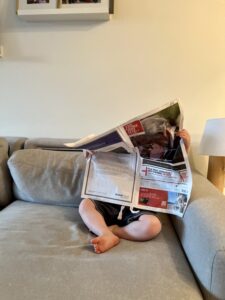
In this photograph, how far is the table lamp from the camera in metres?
1.30

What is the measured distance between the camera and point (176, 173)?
1.20 meters

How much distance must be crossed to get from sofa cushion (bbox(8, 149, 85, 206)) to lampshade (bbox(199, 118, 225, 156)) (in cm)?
58

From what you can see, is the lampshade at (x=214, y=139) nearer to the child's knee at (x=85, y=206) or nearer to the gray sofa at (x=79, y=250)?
the gray sofa at (x=79, y=250)

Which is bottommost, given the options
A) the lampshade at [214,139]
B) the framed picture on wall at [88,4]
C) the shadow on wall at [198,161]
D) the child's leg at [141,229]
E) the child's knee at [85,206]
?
the child's leg at [141,229]

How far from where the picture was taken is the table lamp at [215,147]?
1.30 metres

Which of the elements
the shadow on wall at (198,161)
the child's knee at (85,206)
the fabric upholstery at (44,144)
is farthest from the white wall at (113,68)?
the child's knee at (85,206)

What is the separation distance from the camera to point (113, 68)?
167 centimetres

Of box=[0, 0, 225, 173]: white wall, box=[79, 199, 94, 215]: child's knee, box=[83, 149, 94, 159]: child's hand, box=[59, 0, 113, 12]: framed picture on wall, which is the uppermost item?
box=[59, 0, 113, 12]: framed picture on wall

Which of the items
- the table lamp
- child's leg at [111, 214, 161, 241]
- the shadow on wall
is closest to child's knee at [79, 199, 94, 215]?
child's leg at [111, 214, 161, 241]

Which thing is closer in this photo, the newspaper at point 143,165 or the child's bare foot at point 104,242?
the child's bare foot at point 104,242

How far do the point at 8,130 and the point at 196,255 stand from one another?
1.35 m

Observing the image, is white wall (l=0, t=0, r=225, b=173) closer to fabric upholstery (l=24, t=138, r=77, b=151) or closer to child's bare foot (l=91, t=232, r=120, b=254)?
fabric upholstery (l=24, t=138, r=77, b=151)

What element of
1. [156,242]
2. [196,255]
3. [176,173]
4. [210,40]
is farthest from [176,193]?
[210,40]

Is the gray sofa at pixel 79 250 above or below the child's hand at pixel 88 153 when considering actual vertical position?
below
